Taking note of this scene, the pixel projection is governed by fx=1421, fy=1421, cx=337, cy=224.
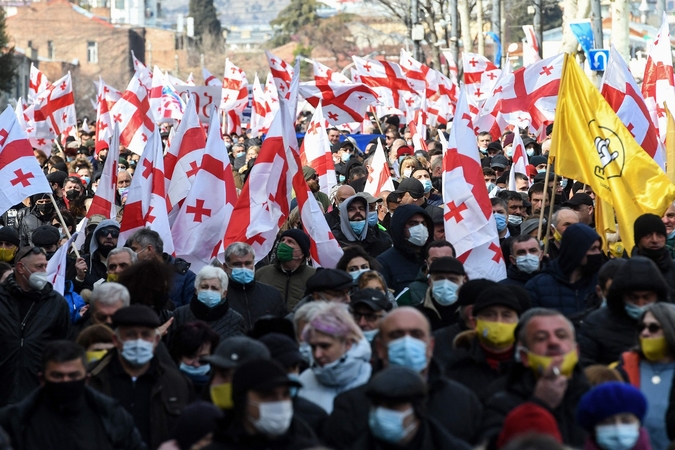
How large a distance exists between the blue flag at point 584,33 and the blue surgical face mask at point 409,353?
14578 millimetres

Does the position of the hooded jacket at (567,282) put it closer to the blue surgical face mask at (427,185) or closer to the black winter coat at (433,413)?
the black winter coat at (433,413)

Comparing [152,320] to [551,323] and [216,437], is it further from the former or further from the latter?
[551,323]

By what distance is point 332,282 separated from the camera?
25.9 ft

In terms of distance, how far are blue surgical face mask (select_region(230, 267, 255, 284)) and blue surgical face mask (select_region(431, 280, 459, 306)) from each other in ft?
4.79

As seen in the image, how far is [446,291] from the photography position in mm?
7965

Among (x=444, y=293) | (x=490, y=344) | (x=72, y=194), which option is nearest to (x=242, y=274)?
(x=444, y=293)

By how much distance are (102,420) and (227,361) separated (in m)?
0.64

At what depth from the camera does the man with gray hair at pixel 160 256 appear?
30.9 feet

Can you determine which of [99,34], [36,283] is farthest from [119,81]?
[36,283]

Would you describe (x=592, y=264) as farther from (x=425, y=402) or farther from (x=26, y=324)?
(x=26, y=324)

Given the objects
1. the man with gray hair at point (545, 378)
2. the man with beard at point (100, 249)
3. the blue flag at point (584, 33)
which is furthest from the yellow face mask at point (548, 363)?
the blue flag at point (584, 33)

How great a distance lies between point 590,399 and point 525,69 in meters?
11.2

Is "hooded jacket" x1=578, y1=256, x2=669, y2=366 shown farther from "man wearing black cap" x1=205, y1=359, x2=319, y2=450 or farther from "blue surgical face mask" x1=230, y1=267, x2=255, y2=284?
"blue surgical face mask" x1=230, y1=267, x2=255, y2=284

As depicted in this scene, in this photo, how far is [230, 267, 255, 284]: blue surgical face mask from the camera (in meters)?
8.93
